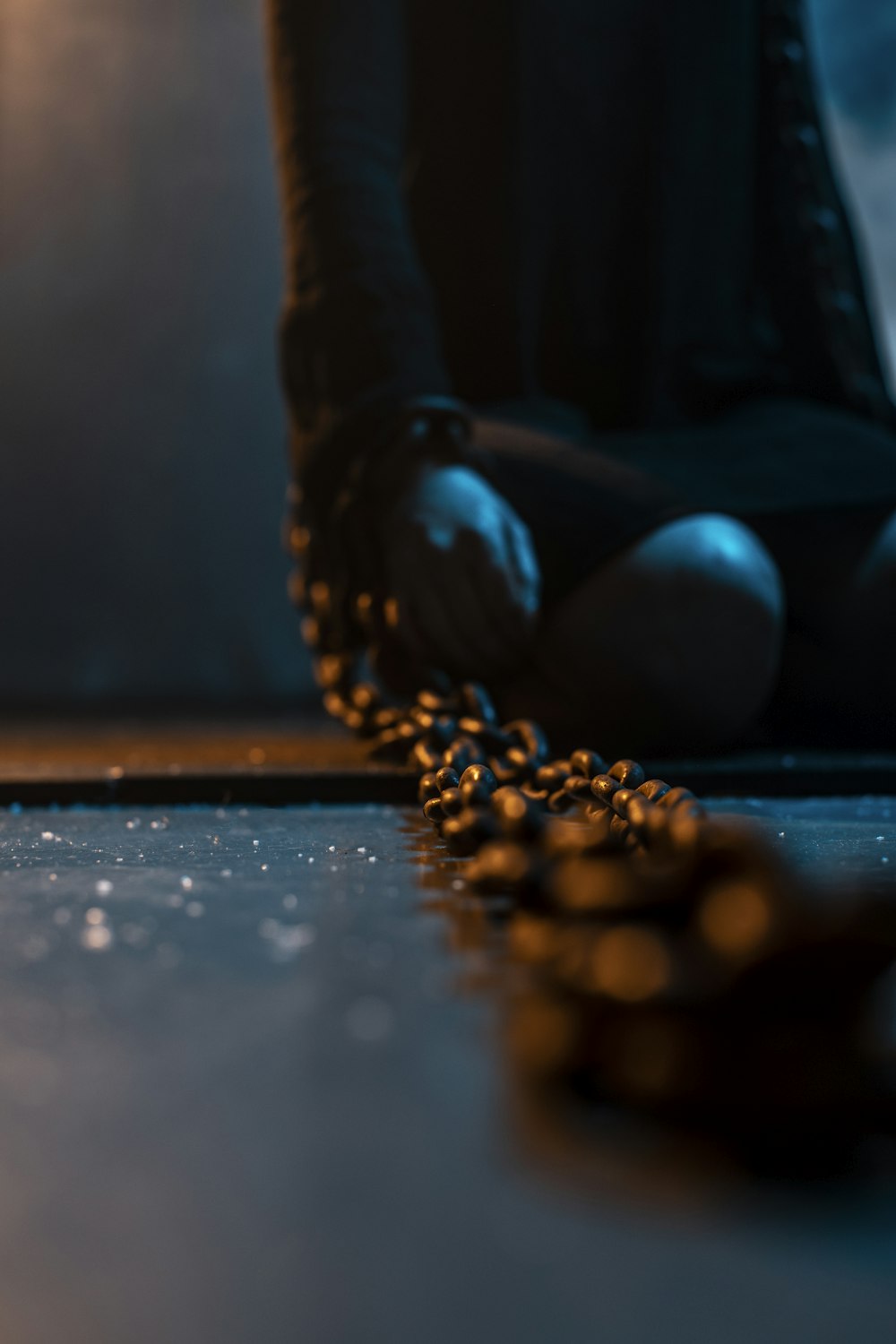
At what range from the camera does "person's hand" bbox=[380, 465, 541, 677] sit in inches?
36.4

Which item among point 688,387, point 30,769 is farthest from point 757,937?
point 688,387

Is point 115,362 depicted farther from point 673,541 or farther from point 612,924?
point 612,924

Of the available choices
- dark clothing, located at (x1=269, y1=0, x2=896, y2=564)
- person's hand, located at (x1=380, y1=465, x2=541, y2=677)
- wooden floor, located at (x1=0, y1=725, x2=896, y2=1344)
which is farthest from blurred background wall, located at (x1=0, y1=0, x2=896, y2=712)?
wooden floor, located at (x1=0, y1=725, x2=896, y2=1344)

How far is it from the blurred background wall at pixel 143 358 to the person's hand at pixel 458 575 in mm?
1778

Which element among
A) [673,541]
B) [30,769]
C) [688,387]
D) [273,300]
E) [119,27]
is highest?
[119,27]

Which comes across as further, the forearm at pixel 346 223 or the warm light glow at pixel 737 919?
the forearm at pixel 346 223

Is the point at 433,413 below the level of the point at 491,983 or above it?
above

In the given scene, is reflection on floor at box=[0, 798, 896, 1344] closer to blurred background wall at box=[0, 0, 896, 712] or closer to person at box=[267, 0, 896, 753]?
person at box=[267, 0, 896, 753]

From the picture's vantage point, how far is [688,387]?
4.35 ft

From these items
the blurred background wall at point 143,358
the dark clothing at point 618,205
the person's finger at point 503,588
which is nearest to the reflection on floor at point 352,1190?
the person's finger at point 503,588

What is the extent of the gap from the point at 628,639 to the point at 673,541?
0.09 metres

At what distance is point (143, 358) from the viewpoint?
2.76 meters

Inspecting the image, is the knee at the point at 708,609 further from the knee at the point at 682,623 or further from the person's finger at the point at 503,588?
the person's finger at the point at 503,588

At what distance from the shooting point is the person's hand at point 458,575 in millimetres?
924
